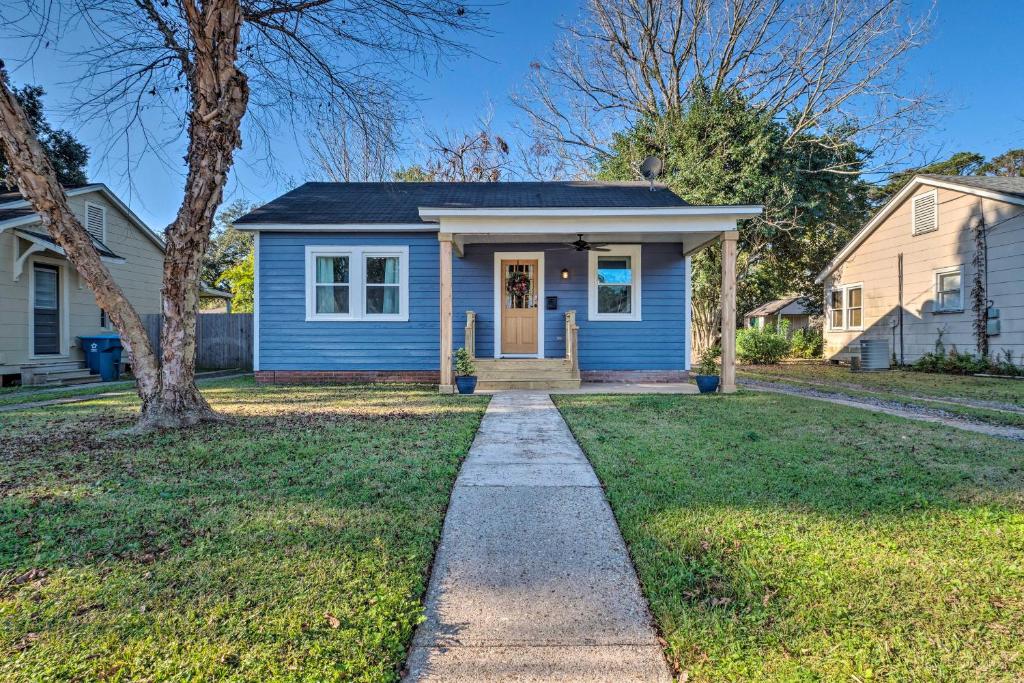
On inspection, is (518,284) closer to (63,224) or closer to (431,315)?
(431,315)

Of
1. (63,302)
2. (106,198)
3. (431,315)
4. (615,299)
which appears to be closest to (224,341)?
(63,302)

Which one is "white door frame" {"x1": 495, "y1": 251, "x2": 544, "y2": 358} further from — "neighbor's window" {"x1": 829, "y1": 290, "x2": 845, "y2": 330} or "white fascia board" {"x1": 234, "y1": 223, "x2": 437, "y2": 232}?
"neighbor's window" {"x1": 829, "y1": 290, "x2": 845, "y2": 330}

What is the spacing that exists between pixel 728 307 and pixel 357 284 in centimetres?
657

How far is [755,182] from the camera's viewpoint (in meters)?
15.1

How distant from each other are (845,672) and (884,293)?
16.2 metres

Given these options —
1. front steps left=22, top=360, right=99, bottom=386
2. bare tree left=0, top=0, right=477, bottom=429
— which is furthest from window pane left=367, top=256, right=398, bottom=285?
front steps left=22, top=360, right=99, bottom=386

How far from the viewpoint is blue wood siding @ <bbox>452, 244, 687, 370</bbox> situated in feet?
32.5

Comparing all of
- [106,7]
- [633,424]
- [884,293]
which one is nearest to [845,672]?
[633,424]

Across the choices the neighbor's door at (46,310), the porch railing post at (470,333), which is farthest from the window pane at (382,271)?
the neighbor's door at (46,310)

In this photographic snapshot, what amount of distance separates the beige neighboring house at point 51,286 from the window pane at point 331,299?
17.6 feet

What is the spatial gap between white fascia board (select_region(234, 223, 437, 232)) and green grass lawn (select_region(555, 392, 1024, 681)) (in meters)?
6.03

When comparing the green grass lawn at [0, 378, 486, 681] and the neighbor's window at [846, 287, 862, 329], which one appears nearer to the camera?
the green grass lawn at [0, 378, 486, 681]

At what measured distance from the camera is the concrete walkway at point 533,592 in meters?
1.79

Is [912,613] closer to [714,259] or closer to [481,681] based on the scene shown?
[481,681]
